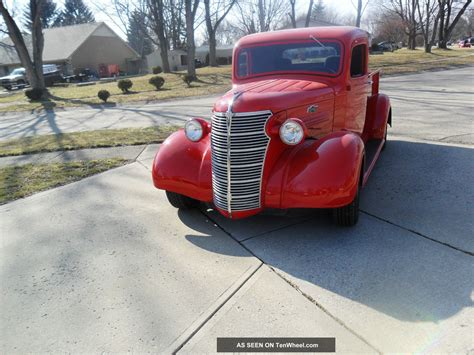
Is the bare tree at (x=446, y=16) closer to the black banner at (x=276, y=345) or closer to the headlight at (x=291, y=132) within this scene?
the headlight at (x=291, y=132)

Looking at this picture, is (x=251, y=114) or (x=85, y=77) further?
(x=85, y=77)

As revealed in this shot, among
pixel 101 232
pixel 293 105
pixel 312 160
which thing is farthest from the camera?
pixel 101 232

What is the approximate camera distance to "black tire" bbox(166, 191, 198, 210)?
12.8 feet

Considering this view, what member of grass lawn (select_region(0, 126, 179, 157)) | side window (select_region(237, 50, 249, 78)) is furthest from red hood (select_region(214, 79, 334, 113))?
grass lawn (select_region(0, 126, 179, 157))

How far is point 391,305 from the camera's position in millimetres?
2350

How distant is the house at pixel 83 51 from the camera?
144 ft

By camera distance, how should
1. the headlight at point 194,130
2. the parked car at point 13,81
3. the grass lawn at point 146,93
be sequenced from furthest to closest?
the parked car at point 13,81 → the grass lawn at point 146,93 → the headlight at point 194,130

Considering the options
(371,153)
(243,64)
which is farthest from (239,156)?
(371,153)

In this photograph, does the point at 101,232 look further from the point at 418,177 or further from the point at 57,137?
the point at 57,137

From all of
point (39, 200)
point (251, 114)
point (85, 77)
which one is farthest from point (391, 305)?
point (85, 77)

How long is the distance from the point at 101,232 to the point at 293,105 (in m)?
2.38

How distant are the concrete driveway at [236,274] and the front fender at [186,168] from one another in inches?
16.9

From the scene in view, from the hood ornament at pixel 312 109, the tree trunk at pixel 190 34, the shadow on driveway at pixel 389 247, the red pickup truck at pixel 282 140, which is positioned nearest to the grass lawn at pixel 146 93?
the tree trunk at pixel 190 34

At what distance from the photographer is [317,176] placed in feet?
9.89
